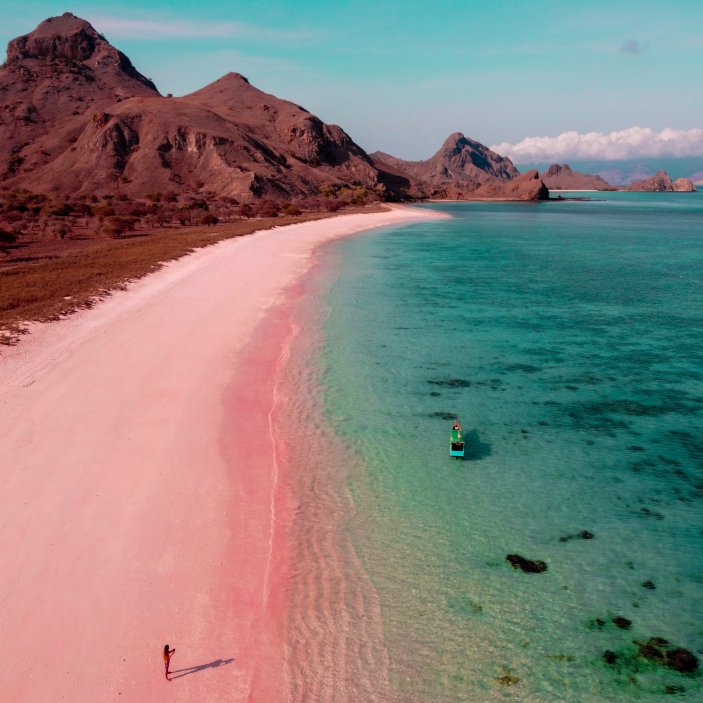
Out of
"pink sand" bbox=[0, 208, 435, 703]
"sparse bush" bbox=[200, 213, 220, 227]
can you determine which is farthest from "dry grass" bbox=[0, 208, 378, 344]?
"sparse bush" bbox=[200, 213, 220, 227]

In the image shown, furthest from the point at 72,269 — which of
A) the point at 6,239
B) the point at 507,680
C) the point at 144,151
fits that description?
the point at 144,151

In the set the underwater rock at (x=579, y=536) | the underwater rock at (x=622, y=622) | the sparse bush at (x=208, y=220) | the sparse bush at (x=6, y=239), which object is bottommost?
the underwater rock at (x=622, y=622)

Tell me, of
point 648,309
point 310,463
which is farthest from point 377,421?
point 648,309

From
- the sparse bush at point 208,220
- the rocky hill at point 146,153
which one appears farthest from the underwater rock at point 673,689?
the rocky hill at point 146,153

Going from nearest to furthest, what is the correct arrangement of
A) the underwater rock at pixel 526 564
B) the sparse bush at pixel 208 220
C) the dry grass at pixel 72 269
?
the underwater rock at pixel 526 564
the dry grass at pixel 72 269
the sparse bush at pixel 208 220

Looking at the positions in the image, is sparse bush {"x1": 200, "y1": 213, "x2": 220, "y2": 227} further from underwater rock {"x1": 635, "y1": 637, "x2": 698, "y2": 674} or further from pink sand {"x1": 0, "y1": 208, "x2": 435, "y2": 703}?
underwater rock {"x1": 635, "y1": 637, "x2": 698, "y2": 674}

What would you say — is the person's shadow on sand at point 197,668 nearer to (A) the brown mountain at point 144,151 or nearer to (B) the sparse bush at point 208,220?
(B) the sparse bush at point 208,220
